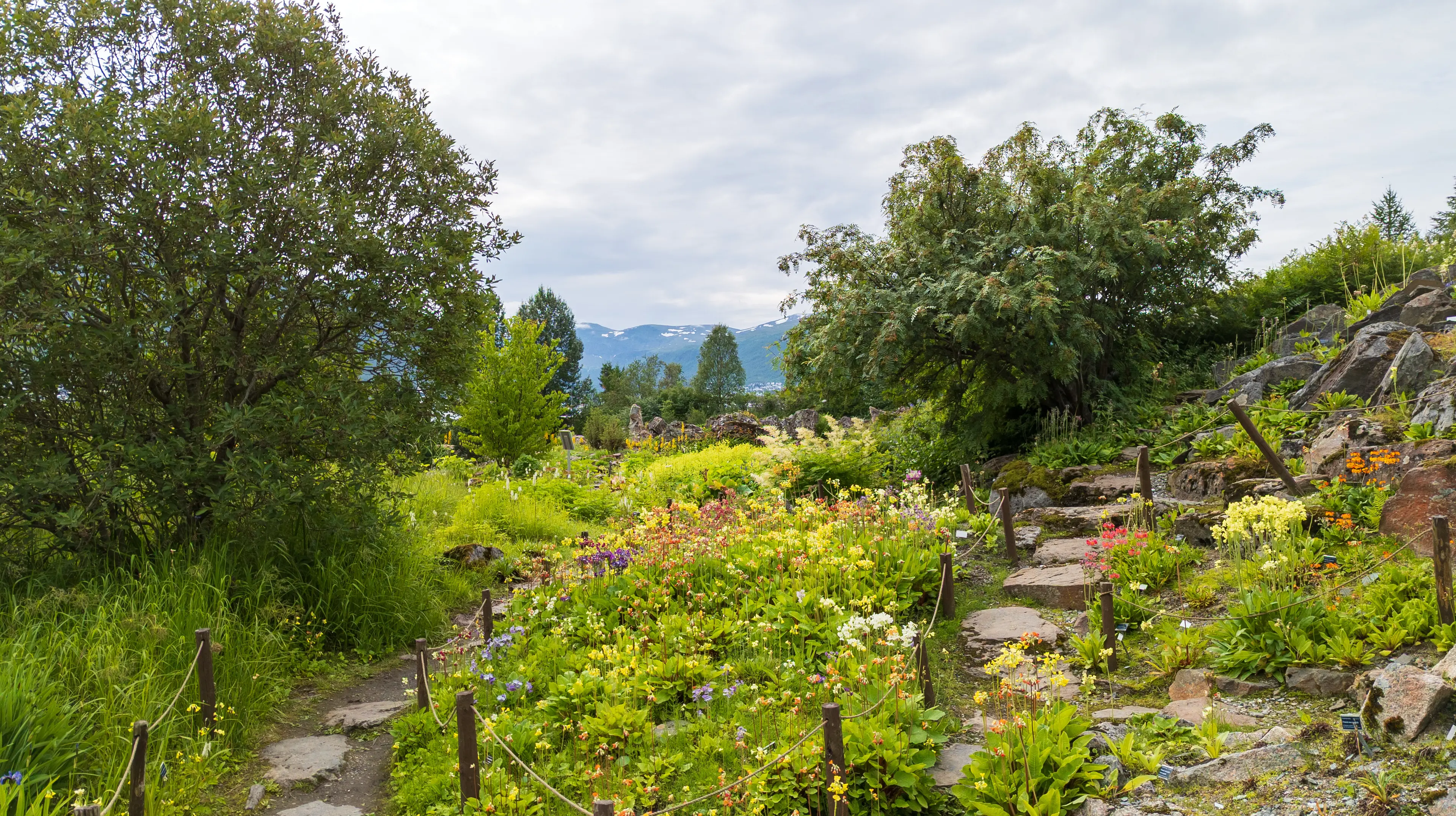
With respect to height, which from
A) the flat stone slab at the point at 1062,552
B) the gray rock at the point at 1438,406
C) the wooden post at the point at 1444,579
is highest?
the gray rock at the point at 1438,406

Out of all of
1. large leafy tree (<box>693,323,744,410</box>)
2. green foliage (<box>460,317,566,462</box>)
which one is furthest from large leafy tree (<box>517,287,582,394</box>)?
green foliage (<box>460,317,566,462</box>)

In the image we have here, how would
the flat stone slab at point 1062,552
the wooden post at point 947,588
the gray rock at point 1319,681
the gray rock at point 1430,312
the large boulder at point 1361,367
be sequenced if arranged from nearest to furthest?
the gray rock at point 1319,681 < the wooden post at point 947,588 < the flat stone slab at point 1062,552 < the large boulder at point 1361,367 < the gray rock at point 1430,312

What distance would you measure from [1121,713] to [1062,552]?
3.27 meters

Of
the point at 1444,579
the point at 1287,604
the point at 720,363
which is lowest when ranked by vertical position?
the point at 1287,604

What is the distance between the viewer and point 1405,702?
3658mm

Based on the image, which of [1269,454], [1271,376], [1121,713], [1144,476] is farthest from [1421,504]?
[1271,376]

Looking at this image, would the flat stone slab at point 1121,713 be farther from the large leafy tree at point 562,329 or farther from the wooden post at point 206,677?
the large leafy tree at point 562,329

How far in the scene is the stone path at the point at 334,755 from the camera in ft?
14.6

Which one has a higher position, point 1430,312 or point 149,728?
point 1430,312

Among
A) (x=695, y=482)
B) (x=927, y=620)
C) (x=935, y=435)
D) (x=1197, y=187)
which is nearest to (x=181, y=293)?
(x=927, y=620)

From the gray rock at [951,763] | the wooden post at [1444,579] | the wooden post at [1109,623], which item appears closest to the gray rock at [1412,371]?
the wooden post at [1444,579]

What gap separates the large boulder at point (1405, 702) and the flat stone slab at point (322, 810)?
5.14 metres

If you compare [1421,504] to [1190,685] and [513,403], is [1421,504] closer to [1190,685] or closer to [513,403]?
[1190,685]

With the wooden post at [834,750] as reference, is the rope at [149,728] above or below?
above
